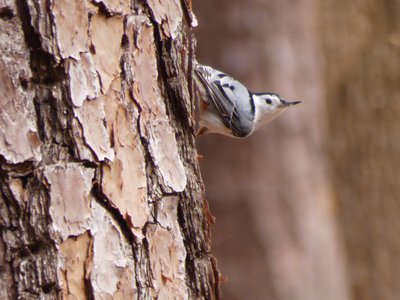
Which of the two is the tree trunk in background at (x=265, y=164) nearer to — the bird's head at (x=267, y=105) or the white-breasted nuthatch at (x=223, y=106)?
the bird's head at (x=267, y=105)

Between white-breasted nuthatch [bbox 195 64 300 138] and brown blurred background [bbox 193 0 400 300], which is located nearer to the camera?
white-breasted nuthatch [bbox 195 64 300 138]

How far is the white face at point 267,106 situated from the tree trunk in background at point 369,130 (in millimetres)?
2887

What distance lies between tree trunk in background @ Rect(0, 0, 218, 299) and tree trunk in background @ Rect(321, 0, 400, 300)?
496 cm

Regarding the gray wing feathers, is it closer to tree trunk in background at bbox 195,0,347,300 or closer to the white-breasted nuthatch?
the white-breasted nuthatch

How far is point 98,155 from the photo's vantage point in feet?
6.86

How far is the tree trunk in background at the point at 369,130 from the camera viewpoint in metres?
7.12

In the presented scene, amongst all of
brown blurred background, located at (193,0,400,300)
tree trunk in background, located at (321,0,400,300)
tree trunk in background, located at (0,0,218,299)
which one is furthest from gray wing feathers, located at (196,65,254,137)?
tree trunk in background, located at (321,0,400,300)

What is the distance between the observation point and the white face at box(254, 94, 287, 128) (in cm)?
429

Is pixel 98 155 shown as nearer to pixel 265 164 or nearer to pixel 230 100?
pixel 230 100

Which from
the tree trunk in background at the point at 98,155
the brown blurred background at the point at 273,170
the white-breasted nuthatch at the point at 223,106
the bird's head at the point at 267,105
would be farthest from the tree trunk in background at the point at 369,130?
the tree trunk in background at the point at 98,155

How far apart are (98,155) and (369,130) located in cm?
533

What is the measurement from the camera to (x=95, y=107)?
2092 millimetres

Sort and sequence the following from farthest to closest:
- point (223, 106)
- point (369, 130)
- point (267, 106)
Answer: point (369, 130), point (267, 106), point (223, 106)

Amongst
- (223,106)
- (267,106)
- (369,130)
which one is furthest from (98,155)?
(369,130)
